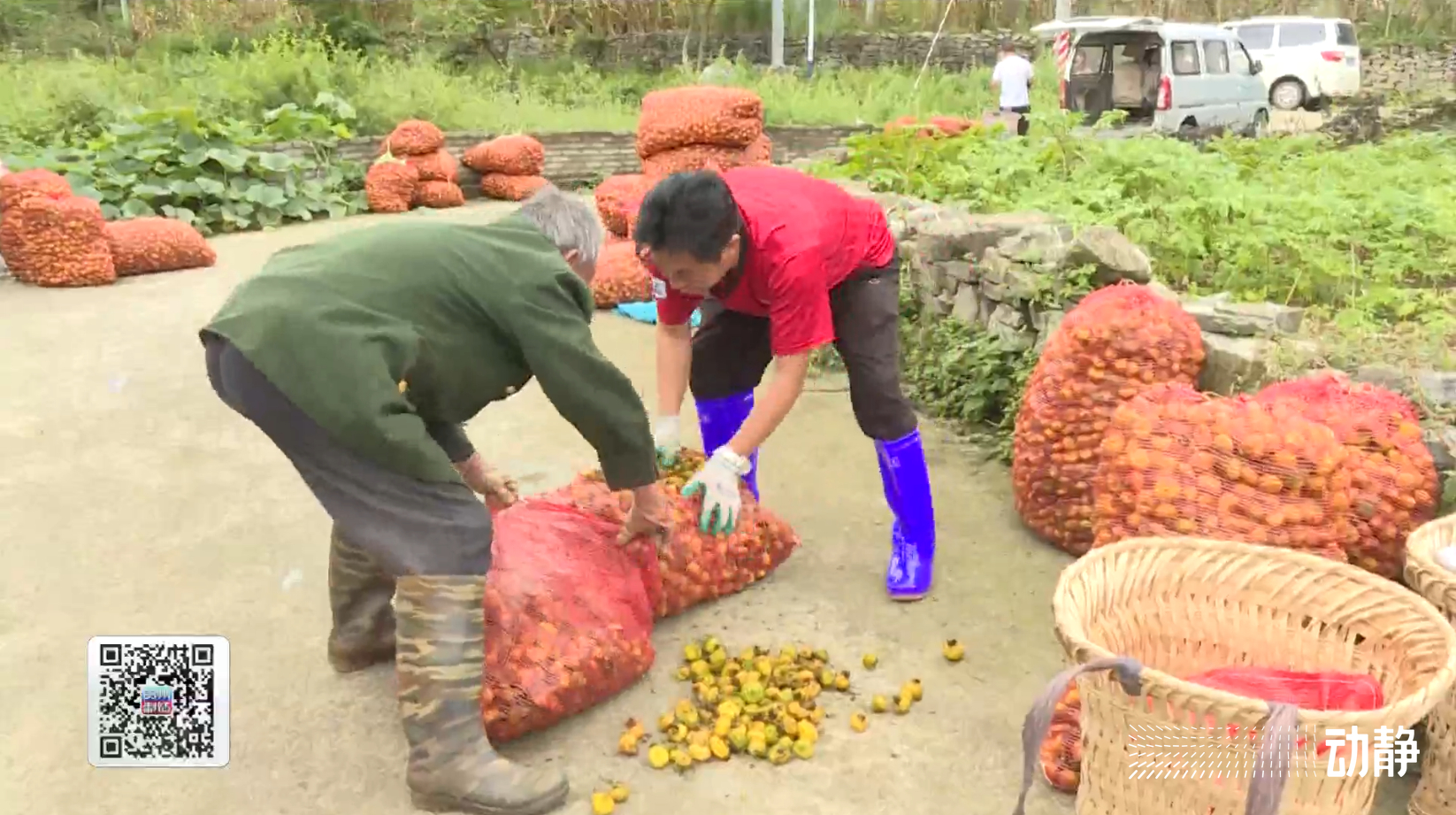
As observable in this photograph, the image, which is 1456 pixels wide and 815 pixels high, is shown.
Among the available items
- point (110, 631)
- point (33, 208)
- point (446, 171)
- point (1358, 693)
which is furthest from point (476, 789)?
point (446, 171)

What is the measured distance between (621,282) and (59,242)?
12.1 ft

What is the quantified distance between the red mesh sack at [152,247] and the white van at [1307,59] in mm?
15253

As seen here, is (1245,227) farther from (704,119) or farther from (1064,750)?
(704,119)

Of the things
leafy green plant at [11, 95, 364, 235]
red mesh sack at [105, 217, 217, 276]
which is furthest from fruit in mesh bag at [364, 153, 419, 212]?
red mesh sack at [105, 217, 217, 276]

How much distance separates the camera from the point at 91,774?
2.45 meters

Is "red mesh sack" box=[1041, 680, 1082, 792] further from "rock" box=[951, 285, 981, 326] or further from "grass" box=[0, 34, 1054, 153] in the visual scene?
"grass" box=[0, 34, 1054, 153]

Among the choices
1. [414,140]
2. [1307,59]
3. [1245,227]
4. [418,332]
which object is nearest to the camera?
[418,332]

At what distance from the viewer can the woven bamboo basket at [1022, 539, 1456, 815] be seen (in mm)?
1723

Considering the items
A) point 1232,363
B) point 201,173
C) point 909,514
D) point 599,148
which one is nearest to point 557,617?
point 909,514

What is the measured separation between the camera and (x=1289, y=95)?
677 inches

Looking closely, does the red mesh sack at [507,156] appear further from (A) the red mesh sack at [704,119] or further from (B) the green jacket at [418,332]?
(B) the green jacket at [418,332]

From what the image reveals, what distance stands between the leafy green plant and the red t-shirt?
709 centimetres

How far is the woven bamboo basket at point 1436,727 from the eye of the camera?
6.97 ft

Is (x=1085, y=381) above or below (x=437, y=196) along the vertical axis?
above
